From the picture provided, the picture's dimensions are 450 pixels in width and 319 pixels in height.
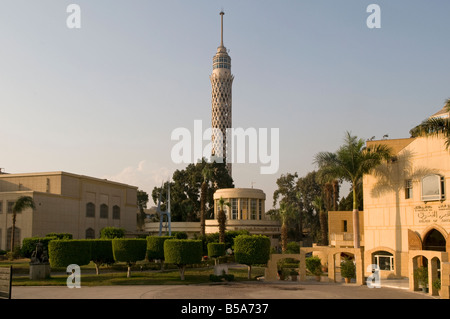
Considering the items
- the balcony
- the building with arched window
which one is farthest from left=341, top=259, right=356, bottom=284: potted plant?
the balcony

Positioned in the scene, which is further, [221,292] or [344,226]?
[344,226]

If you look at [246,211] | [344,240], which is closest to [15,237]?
[246,211]

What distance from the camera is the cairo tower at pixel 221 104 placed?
125 metres

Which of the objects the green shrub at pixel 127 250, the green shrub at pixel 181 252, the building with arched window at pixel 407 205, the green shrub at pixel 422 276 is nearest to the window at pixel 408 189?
the building with arched window at pixel 407 205

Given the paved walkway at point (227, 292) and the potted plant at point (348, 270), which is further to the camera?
the potted plant at point (348, 270)

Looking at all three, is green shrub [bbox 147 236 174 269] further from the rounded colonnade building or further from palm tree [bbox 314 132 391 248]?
the rounded colonnade building

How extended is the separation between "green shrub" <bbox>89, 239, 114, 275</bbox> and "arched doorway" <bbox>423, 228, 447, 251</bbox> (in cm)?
2619

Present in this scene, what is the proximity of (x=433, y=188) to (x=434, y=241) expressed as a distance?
3.94m

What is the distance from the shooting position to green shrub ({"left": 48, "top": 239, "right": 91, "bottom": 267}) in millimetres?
34844

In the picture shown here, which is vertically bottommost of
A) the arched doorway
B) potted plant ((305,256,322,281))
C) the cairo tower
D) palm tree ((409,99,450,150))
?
potted plant ((305,256,322,281))

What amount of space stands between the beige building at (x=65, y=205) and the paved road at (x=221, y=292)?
3230 centimetres

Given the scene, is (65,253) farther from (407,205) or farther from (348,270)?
(407,205)

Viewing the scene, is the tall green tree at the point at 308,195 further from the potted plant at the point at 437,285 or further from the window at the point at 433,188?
the potted plant at the point at 437,285

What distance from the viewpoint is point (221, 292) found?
91.6 feet
